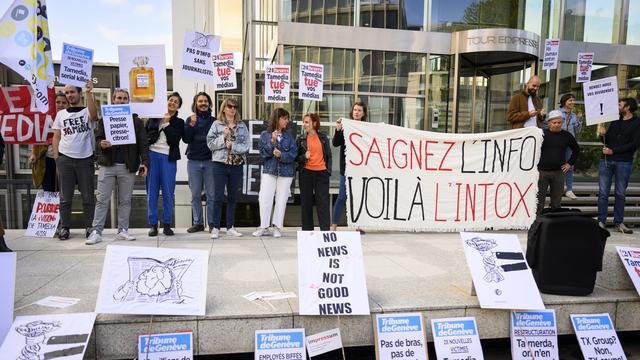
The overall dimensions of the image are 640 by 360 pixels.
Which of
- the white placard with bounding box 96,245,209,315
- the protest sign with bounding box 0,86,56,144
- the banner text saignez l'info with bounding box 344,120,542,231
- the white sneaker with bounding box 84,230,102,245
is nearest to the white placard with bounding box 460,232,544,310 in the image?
the white placard with bounding box 96,245,209,315

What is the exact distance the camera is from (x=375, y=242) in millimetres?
5789

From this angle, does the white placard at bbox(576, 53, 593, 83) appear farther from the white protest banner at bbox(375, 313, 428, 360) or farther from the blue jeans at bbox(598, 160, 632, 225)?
the white protest banner at bbox(375, 313, 428, 360)

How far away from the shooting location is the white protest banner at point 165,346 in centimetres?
269

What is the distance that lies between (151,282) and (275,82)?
4.35m

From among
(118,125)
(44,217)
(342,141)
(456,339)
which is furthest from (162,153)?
(456,339)

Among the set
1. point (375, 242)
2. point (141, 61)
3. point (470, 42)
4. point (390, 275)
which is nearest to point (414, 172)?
point (375, 242)

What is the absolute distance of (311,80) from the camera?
6.66m

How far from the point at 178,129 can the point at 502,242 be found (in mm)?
4255

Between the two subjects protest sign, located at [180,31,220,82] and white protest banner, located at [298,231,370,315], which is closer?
white protest banner, located at [298,231,370,315]

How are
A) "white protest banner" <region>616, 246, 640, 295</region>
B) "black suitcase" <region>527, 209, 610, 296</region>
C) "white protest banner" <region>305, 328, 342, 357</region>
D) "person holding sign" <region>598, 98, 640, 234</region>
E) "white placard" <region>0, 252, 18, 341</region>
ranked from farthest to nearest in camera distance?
"person holding sign" <region>598, 98, 640, 234</region> < "white protest banner" <region>616, 246, 640, 295</region> < "black suitcase" <region>527, 209, 610, 296</region> < "white protest banner" <region>305, 328, 342, 357</region> < "white placard" <region>0, 252, 18, 341</region>

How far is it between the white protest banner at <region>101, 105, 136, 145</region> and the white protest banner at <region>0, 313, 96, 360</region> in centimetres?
283

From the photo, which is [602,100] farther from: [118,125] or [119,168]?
[119,168]

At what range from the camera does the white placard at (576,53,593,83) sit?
7.63 metres

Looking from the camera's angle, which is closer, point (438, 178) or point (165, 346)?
point (165, 346)
